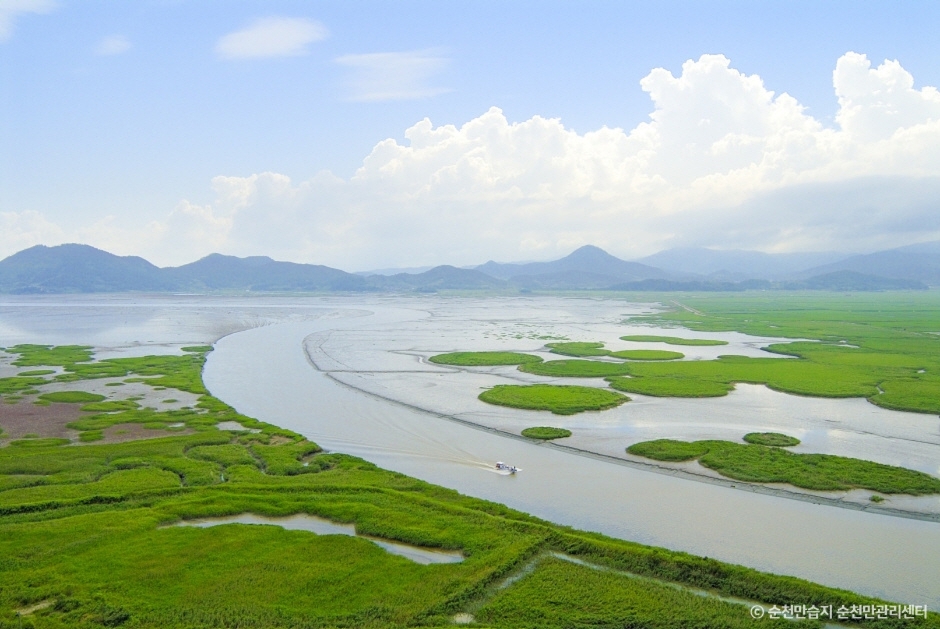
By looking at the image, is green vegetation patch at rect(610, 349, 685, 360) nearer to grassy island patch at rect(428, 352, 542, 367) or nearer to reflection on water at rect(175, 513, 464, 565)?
grassy island patch at rect(428, 352, 542, 367)

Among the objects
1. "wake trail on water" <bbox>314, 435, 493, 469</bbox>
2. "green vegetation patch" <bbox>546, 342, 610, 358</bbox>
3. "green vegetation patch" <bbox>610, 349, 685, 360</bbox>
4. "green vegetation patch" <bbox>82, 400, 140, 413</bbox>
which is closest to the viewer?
"wake trail on water" <bbox>314, 435, 493, 469</bbox>

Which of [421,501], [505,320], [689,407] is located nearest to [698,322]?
[505,320]

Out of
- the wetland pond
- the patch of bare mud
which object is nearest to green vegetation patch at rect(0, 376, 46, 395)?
the patch of bare mud

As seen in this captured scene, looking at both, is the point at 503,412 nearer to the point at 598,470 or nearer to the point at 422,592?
the point at 598,470

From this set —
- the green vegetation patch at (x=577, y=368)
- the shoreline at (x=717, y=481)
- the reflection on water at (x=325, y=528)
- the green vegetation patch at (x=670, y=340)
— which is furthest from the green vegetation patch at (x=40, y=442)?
the green vegetation patch at (x=670, y=340)

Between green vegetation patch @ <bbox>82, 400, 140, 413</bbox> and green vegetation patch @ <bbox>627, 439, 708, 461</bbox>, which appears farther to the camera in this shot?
green vegetation patch @ <bbox>82, 400, 140, 413</bbox>

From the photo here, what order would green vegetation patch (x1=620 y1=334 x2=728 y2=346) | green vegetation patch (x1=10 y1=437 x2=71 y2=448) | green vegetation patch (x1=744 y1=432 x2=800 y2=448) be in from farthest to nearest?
green vegetation patch (x1=620 y1=334 x2=728 y2=346) → green vegetation patch (x1=744 y1=432 x2=800 y2=448) → green vegetation patch (x1=10 y1=437 x2=71 y2=448)
